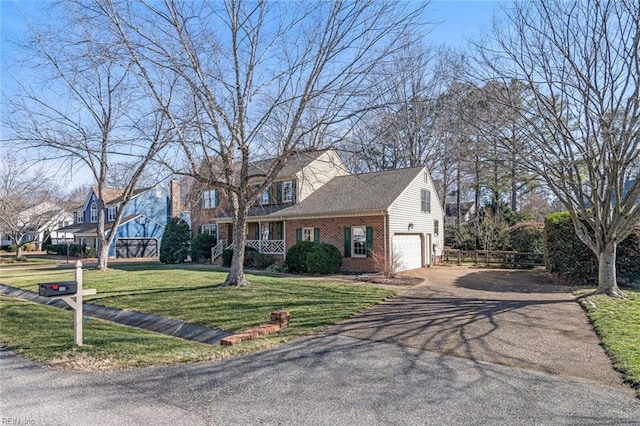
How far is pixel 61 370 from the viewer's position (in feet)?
17.1

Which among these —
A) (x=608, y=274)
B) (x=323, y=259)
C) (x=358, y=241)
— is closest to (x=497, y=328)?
(x=608, y=274)

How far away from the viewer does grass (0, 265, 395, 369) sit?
236 inches

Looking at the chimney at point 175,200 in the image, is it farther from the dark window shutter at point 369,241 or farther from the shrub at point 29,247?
the shrub at point 29,247

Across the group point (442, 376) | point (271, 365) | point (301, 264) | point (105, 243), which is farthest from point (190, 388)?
point (105, 243)

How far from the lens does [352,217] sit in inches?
740

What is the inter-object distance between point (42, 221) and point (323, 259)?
3322 centimetres

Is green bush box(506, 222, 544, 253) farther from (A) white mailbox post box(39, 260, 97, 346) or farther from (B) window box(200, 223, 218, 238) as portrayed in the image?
(A) white mailbox post box(39, 260, 97, 346)

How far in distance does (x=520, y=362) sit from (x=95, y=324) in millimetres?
8211

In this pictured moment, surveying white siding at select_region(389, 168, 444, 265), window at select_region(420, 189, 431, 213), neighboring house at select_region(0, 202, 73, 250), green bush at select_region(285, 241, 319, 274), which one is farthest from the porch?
neighboring house at select_region(0, 202, 73, 250)

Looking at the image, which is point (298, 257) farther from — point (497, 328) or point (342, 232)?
point (497, 328)

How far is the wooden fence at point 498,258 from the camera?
1947 cm

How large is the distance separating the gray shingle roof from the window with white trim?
101 cm

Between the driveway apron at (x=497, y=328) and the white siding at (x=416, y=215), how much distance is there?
6293 millimetres

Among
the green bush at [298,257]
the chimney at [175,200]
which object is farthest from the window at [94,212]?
the green bush at [298,257]
